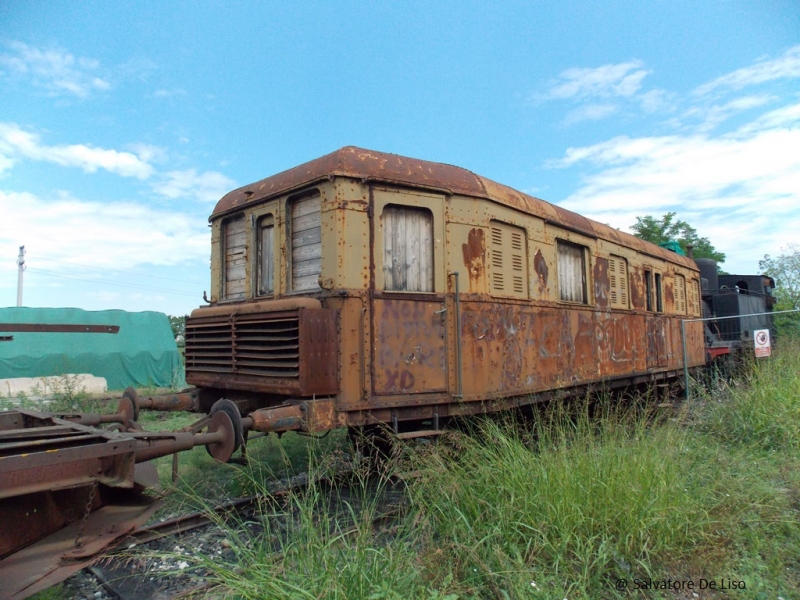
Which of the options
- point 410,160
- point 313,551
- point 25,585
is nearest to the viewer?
point 25,585

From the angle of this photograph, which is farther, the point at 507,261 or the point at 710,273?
the point at 710,273

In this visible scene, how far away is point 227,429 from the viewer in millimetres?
4145

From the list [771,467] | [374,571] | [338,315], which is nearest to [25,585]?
[374,571]

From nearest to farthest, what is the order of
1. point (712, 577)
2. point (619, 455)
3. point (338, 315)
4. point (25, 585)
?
point (25, 585), point (712, 577), point (619, 455), point (338, 315)

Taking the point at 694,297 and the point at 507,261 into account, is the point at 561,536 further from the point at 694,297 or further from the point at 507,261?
the point at 694,297

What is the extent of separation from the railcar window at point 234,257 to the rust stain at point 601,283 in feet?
17.0

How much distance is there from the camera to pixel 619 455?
4027 mm

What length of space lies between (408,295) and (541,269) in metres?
2.34

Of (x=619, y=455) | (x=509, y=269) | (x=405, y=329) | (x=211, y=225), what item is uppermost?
(x=211, y=225)

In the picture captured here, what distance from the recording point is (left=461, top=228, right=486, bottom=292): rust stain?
5.58 metres

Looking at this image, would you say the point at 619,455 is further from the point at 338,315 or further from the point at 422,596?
the point at 338,315

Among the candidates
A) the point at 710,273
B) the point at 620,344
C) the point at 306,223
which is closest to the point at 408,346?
the point at 306,223

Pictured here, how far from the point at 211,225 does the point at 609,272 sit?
20.1 feet

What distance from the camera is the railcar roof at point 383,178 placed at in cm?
508
